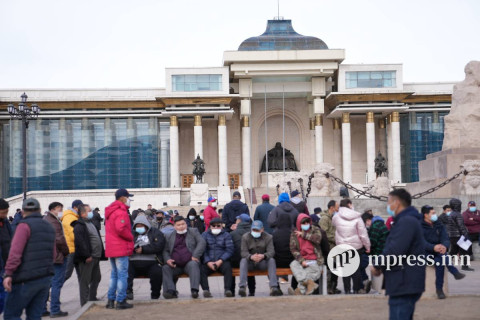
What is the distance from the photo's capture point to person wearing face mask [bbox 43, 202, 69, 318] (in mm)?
9773

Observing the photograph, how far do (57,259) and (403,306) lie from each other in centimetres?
583

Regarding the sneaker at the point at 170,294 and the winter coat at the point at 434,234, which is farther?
the sneaker at the point at 170,294

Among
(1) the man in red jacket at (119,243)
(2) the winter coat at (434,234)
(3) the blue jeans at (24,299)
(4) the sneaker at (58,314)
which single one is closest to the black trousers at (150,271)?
(1) the man in red jacket at (119,243)

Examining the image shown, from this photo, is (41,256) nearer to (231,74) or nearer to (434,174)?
(434,174)

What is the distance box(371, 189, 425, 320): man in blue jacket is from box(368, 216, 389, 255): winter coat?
4.39m

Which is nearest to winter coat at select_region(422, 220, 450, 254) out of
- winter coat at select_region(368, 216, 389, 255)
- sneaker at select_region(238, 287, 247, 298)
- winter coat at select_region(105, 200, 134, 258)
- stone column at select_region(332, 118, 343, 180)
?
winter coat at select_region(368, 216, 389, 255)

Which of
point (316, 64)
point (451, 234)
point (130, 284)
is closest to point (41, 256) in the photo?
point (130, 284)

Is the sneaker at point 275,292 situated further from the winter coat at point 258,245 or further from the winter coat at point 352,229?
the winter coat at point 352,229

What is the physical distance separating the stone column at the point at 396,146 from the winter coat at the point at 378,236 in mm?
36205

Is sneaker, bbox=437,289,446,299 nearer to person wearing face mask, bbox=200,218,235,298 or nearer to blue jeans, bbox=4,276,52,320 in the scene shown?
person wearing face mask, bbox=200,218,235,298

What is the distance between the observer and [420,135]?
48.0 m

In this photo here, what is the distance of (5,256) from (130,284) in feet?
9.46

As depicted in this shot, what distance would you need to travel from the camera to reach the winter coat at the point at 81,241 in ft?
33.8

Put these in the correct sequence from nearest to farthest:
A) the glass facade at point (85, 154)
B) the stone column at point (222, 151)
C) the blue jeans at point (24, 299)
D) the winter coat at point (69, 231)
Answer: the blue jeans at point (24, 299)
the winter coat at point (69, 231)
the stone column at point (222, 151)
the glass facade at point (85, 154)
